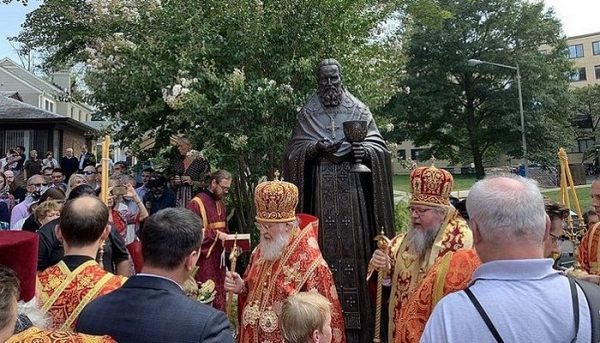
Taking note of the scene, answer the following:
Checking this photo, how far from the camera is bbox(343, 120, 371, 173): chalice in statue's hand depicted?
16.5 feet

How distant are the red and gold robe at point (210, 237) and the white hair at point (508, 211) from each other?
5.20 meters

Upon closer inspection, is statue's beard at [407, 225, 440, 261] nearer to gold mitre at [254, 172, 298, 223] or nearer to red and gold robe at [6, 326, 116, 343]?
gold mitre at [254, 172, 298, 223]

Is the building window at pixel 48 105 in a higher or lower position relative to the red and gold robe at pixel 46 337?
higher

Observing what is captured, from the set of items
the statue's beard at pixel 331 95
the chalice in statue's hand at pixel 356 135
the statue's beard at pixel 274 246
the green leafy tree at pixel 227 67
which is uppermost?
the green leafy tree at pixel 227 67

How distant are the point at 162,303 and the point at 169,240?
289mm

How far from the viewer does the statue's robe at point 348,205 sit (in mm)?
5199

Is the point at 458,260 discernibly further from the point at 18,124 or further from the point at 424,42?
the point at 424,42

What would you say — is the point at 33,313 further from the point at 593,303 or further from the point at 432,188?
the point at 432,188

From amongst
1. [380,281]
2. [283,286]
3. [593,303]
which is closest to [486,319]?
[593,303]

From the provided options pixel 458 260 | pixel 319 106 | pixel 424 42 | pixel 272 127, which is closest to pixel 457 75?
pixel 424 42

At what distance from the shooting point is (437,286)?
271 cm

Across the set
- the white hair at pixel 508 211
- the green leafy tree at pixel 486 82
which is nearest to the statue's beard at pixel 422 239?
the white hair at pixel 508 211

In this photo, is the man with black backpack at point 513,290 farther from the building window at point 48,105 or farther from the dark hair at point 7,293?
the building window at point 48,105

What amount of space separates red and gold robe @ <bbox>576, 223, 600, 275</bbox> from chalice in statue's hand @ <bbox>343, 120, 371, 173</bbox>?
2.03 m
